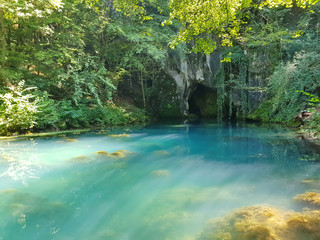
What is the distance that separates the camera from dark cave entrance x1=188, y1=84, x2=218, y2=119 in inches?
722

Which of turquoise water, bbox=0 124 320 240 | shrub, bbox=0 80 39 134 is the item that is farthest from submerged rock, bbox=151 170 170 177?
shrub, bbox=0 80 39 134

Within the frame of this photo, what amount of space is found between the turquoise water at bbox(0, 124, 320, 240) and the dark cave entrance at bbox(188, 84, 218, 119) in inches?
474

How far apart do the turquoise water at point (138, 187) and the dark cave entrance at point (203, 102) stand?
1204 centimetres

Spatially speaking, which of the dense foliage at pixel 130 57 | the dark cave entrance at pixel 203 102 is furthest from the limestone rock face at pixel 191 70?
the dark cave entrance at pixel 203 102

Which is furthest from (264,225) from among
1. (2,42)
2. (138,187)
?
(2,42)

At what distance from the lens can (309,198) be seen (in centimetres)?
294

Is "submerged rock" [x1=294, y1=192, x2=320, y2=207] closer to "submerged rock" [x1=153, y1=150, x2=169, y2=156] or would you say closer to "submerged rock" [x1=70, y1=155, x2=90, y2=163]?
"submerged rock" [x1=153, y1=150, x2=169, y2=156]

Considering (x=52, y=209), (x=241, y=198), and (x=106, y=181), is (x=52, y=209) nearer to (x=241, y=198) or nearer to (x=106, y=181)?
(x=106, y=181)

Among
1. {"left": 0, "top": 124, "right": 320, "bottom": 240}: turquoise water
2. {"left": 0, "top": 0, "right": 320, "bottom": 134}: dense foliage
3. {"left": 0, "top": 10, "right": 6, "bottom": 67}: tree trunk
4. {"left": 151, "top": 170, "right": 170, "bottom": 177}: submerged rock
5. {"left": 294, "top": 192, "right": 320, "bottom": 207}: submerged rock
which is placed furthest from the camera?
{"left": 0, "top": 10, "right": 6, "bottom": 67}: tree trunk

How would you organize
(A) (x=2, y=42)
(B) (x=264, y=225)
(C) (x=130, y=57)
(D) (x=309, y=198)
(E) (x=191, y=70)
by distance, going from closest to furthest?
(B) (x=264, y=225)
(D) (x=309, y=198)
(A) (x=2, y=42)
(C) (x=130, y=57)
(E) (x=191, y=70)

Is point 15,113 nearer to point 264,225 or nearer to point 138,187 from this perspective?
point 138,187

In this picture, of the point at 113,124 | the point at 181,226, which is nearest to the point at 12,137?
the point at 113,124

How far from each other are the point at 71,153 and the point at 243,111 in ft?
36.5

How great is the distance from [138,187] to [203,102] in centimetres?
1619
